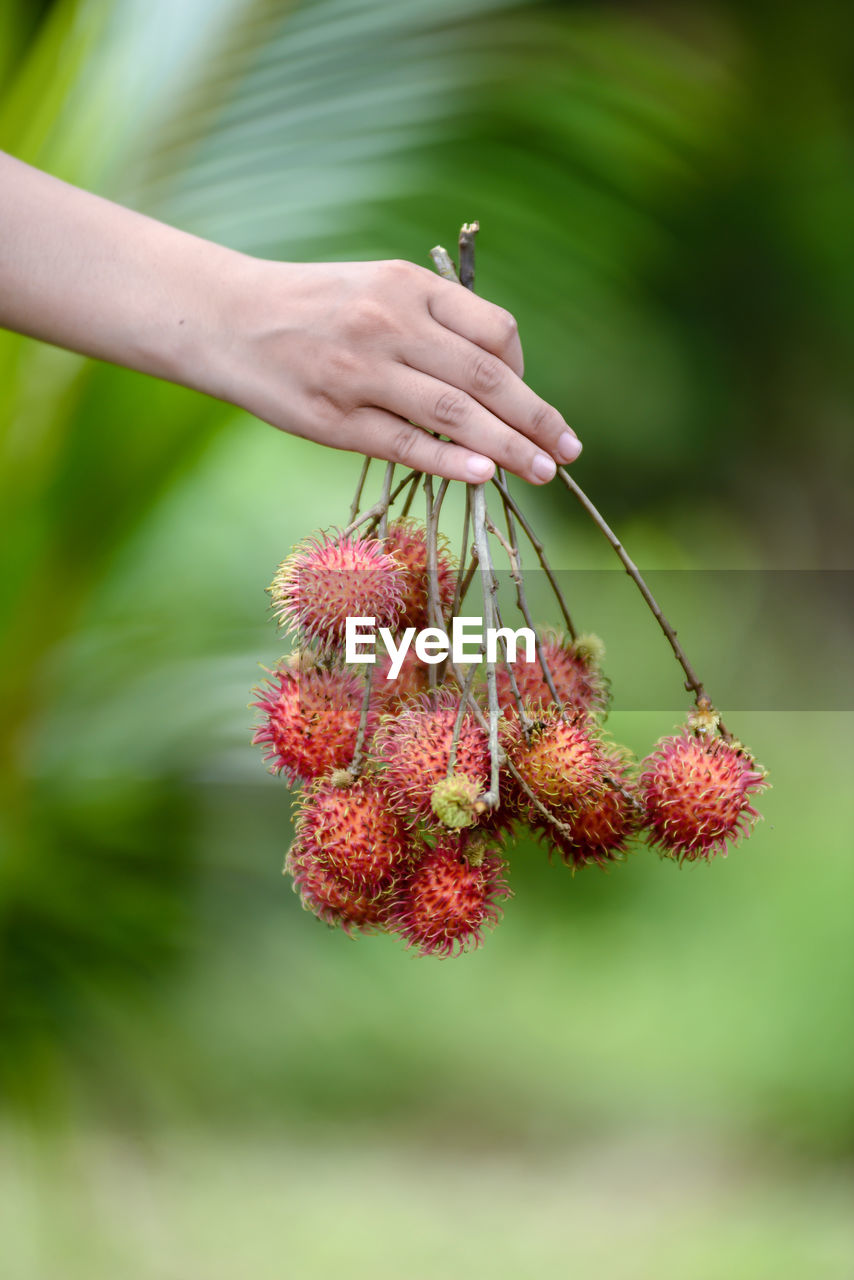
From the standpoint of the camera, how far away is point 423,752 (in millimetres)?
633

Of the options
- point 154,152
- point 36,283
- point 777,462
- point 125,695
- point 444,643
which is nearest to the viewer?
point 444,643

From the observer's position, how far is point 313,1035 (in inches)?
80.7

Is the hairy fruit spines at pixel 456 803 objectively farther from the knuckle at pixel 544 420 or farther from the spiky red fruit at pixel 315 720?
the knuckle at pixel 544 420

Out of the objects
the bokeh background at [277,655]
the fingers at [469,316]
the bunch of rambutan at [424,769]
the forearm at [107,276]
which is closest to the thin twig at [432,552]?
the bunch of rambutan at [424,769]

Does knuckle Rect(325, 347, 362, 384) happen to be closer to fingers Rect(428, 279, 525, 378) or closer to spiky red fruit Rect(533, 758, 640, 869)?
fingers Rect(428, 279, 525, 378)

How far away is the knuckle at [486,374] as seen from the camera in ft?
2.23

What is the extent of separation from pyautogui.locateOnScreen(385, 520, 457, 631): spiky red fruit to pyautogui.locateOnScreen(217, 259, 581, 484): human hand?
0.07 m

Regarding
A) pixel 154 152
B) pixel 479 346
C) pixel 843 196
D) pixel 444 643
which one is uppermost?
pixel 843 196

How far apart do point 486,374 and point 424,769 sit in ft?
0.84

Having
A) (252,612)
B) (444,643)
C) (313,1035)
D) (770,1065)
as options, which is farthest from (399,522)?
(770,1065)

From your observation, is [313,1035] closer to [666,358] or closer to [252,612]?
[252,612]

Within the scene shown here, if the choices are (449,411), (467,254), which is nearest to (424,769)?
(449,411)

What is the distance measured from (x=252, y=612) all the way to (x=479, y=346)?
1085mm

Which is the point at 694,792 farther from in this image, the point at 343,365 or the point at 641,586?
the point at 343,365
